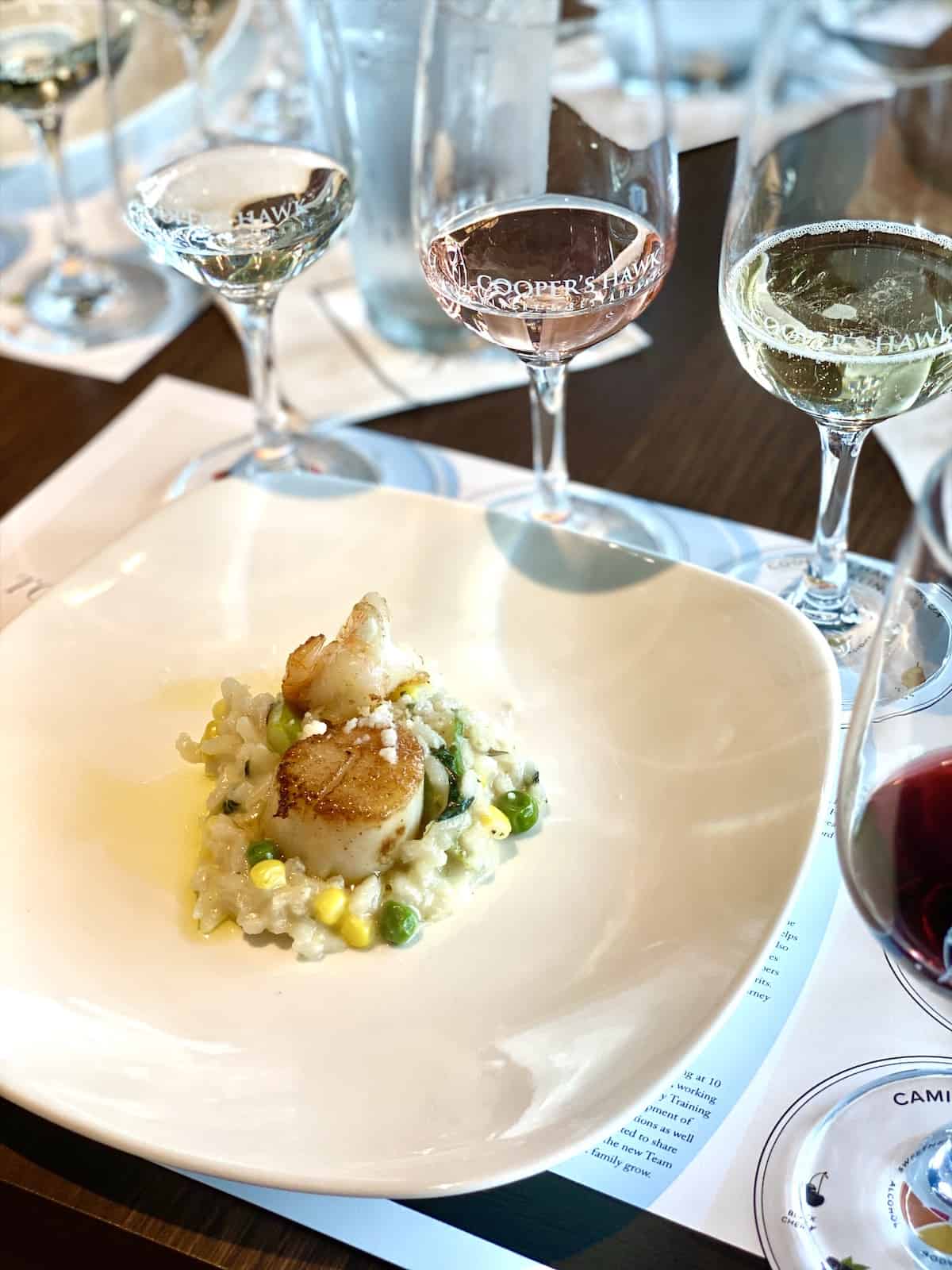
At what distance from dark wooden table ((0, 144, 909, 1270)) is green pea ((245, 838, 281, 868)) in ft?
0.68

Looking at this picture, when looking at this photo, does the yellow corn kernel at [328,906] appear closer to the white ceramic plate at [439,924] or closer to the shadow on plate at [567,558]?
the white ceramic plate at [439,924]

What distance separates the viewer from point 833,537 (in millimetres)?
1201

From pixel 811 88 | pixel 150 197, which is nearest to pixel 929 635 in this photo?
pixel 811 88

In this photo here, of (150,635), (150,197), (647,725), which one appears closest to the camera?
(647,725)

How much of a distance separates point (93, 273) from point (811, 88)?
1109 millimetres

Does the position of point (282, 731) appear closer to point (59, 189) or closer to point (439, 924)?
point (439, 924)

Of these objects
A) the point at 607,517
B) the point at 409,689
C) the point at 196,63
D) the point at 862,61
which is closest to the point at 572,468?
the point at 607,517

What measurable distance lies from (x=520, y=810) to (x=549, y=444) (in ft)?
1.58

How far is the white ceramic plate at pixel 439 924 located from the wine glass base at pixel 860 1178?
0.12 metres

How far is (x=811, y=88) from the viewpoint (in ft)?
3.65

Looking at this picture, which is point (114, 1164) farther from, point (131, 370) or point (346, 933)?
point (131, 370)

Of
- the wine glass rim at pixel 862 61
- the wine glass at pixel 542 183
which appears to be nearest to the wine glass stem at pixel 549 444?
the wine glass at pixel 542 183

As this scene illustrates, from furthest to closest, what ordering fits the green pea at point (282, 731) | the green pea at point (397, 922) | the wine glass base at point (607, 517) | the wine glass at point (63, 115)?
the wine glass at point (63, 115)
the wine glass base at point (607, 517)
the green pea at point (282, 731)
the green pea at point (397, 922)

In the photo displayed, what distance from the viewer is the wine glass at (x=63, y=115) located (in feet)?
5.27
